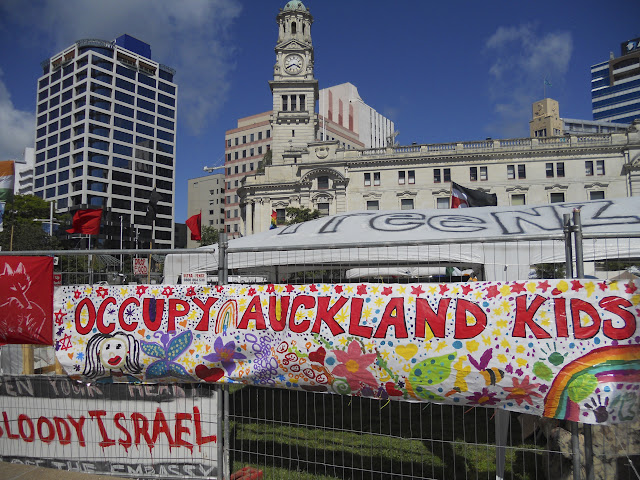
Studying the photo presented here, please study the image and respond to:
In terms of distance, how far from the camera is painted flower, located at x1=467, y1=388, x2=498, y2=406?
12.1 ft

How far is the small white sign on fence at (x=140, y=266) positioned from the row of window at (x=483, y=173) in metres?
56.5

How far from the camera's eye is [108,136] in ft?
292

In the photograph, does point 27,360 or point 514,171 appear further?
point 514,171

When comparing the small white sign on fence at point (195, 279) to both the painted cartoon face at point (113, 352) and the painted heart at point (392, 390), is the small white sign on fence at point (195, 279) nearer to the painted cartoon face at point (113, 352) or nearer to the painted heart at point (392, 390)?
the painted cartoon face at point (113, 352)

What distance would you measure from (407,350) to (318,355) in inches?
32.5

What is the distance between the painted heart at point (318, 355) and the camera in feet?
13.5

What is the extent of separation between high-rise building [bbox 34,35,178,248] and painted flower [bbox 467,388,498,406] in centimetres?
8651

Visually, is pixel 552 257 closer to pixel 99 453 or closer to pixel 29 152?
pixel 99 453

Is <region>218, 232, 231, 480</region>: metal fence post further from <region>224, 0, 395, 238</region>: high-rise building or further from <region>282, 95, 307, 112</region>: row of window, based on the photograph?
<region>282, 95, 307, 112</region>: row of window

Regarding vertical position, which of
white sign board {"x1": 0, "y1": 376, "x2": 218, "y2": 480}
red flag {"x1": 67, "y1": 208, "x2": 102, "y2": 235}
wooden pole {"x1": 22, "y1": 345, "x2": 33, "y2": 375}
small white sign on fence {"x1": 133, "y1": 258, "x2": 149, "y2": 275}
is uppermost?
red flag {"x1": 67, "y1": 208, "x2": 102, "y2": 235}

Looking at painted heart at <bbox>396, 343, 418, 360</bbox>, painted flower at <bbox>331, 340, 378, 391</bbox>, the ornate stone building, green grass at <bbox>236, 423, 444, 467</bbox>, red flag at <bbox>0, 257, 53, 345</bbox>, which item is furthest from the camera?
the ornate stone building

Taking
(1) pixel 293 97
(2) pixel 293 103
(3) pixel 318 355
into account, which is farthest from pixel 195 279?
(1) pixel 293 97

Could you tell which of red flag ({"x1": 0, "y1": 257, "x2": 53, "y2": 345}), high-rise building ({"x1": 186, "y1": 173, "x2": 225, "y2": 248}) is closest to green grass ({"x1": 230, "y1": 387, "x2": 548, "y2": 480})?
red flag ({"x1": 0, "y1": 257, "x2": 53, "y2": 345})

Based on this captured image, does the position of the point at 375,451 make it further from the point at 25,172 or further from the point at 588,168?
the point at 25,172
